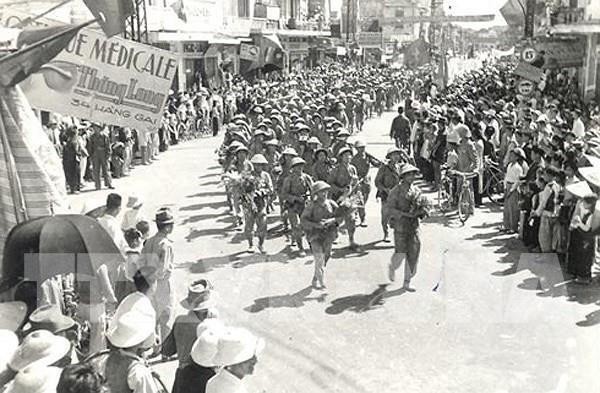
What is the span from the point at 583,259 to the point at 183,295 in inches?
197

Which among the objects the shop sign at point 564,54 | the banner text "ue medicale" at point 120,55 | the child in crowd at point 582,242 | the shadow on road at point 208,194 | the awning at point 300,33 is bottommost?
the shadow on road at point 208,194

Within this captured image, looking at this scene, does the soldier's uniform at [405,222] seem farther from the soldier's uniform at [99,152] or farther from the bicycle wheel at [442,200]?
the soldier's uniform at [99,152]

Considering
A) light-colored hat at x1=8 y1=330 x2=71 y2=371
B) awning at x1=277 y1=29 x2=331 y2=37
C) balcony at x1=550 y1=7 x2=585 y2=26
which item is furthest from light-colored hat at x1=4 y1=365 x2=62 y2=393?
awning at x1=277 y1=29 x2=331 y2=37

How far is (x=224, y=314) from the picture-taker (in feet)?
28.0

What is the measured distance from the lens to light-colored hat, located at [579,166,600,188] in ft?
29.2

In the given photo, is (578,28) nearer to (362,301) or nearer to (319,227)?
(319,227)

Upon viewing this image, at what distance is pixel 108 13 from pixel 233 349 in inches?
166

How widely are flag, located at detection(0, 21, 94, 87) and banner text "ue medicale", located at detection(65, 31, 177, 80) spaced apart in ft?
1.32

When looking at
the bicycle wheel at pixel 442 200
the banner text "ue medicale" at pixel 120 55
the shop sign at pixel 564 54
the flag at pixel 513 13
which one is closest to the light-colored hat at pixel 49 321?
the banner text "ue medicale" at pixel 120 55

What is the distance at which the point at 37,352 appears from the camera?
427 centimetres

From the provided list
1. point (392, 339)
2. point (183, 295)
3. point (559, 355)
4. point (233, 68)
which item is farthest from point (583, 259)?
point (233, 68)

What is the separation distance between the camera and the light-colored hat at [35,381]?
3838 mm

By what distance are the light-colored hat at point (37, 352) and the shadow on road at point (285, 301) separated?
14.3ft

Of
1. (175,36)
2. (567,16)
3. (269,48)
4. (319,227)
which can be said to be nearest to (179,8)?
(175,36)
